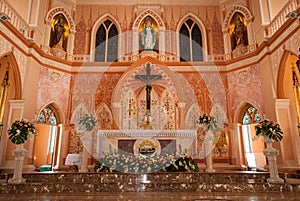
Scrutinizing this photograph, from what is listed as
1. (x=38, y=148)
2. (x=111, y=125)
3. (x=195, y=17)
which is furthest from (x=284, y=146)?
(x=38, y=148)

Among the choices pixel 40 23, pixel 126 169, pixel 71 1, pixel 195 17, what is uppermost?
pixel 71 1

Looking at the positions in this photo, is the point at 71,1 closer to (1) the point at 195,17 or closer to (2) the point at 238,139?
(1) the point at 195,17

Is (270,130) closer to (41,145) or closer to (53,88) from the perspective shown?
(53,88)

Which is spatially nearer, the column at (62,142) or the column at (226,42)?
the column at (62,142)

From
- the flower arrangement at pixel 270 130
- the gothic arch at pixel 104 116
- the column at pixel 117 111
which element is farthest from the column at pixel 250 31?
the gothic arch at pixel 104 116

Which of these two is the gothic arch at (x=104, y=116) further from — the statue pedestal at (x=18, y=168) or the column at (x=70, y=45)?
the statue pedestal at (x=18, y=168)

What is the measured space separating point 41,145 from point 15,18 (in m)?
7.90

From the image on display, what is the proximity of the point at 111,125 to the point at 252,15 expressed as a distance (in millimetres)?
9734

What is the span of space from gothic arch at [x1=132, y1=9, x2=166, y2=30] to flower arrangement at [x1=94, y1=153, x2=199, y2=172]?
29.1ft

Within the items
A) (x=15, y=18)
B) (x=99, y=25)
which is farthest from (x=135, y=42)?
(x=15, y=18)

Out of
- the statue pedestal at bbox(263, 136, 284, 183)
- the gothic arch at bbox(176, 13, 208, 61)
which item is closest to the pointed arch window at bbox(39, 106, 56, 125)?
the gothic arch at bbox(176, 13, 208, 61)

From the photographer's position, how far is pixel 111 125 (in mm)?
11938

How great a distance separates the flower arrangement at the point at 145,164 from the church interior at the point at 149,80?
37.6 inches

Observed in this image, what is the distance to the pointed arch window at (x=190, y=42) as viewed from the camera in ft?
44.4
